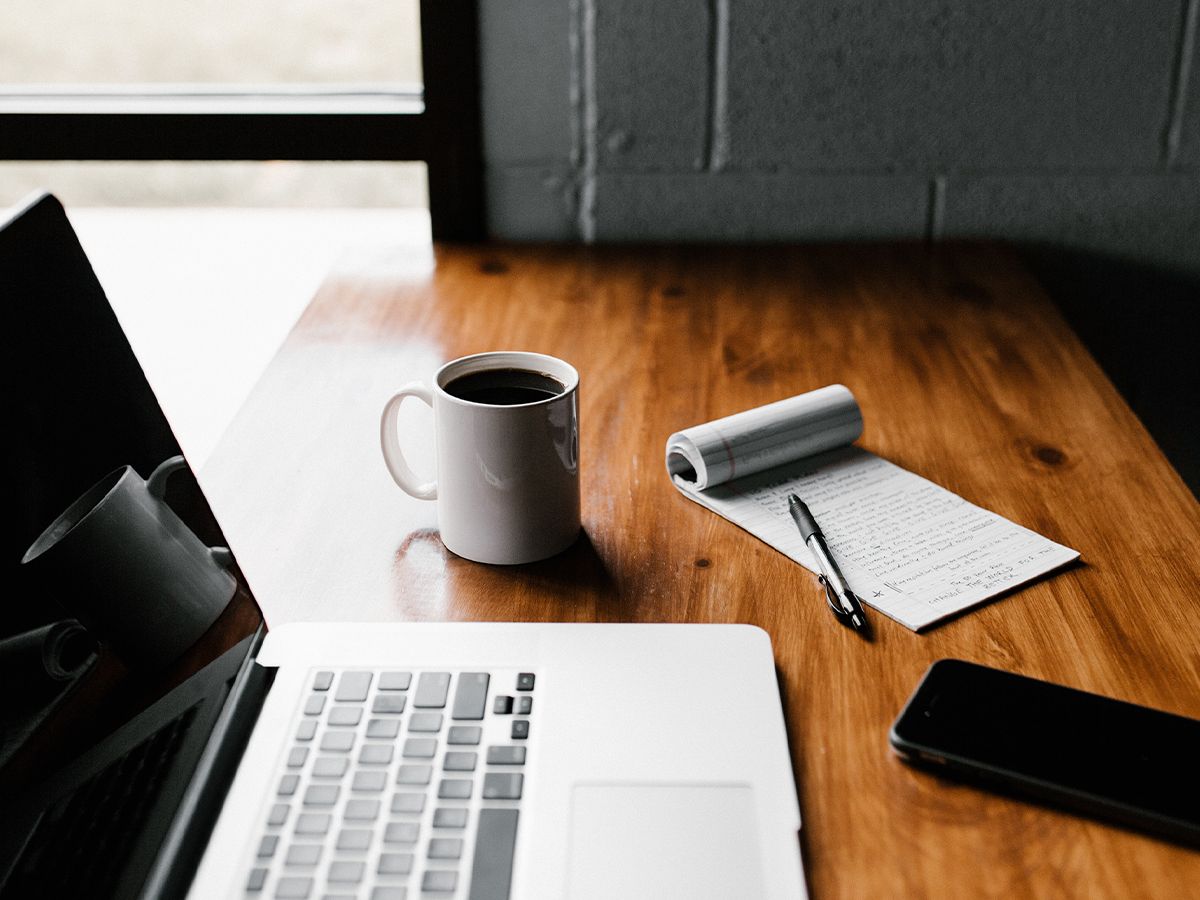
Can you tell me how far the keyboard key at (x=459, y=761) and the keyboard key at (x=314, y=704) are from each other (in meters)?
0.08

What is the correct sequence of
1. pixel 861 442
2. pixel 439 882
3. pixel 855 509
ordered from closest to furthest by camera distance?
1. pixel 439 882
2. pixel 855 509
3. pixel 861 442

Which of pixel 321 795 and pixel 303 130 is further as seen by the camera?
pixel 303 130

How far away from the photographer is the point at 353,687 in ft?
2.01

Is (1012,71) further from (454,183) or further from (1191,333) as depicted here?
(454,183)

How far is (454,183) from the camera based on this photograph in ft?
4.80

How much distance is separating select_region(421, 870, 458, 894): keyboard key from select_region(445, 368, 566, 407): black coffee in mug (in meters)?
0.32

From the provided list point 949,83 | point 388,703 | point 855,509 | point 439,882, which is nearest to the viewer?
point 439,882

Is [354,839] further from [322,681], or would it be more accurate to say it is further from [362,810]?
[322,681]

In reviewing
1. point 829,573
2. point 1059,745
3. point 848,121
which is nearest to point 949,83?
point 848,121

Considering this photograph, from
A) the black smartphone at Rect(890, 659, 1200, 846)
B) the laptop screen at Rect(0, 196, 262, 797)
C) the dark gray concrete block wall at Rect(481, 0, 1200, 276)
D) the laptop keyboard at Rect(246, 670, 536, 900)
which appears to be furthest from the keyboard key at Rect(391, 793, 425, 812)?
the dark gray concrete block wall at Rect(481, 0, 1200, 276)

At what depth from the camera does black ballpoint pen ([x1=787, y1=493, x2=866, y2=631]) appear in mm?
695

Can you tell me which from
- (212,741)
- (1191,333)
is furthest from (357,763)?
(1191,333)

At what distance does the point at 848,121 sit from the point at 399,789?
112 centimetres

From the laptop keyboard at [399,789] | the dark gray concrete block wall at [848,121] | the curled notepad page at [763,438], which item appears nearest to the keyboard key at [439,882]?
the laptop keyboard at [399,789]
